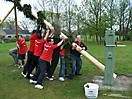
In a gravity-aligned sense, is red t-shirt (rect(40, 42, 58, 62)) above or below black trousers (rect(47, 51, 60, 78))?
above

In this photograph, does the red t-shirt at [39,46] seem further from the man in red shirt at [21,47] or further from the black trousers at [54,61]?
the man in red shirt at [21,47]

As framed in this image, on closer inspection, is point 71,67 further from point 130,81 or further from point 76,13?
point 76,13

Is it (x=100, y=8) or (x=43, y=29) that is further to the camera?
(x=100, y=8)

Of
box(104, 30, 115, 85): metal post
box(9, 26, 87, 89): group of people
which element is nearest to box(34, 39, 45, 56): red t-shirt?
box(9, 26, 87, 89): group of people

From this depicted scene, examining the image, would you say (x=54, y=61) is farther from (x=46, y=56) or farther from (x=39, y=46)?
(x=39, y=46)

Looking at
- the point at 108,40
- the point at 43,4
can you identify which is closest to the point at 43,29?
the point at 108,40

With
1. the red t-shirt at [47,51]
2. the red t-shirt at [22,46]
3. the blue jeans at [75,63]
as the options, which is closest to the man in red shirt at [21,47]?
the red t-shirt at [22,46]

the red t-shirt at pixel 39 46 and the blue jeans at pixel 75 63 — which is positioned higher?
the red t-shirt at pixel 39 46

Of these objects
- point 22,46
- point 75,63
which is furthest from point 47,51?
point 22,46

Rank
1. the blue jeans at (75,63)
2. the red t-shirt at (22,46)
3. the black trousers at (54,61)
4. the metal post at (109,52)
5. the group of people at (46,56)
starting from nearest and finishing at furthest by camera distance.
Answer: the metal post at (109,52)
the group of people at (46,56)
the black trousers at (54,61)
the blue jeans at (75,63)
the red t-shirt at (22,46)

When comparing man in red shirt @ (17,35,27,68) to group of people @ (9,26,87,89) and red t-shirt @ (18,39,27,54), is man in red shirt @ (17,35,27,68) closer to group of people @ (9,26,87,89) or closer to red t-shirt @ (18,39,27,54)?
red t-shirt @ (18,39,27,54)

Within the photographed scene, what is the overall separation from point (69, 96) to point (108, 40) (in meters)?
2.20

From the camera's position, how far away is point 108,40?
559 centimetres

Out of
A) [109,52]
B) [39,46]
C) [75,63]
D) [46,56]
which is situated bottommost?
[75,63]
